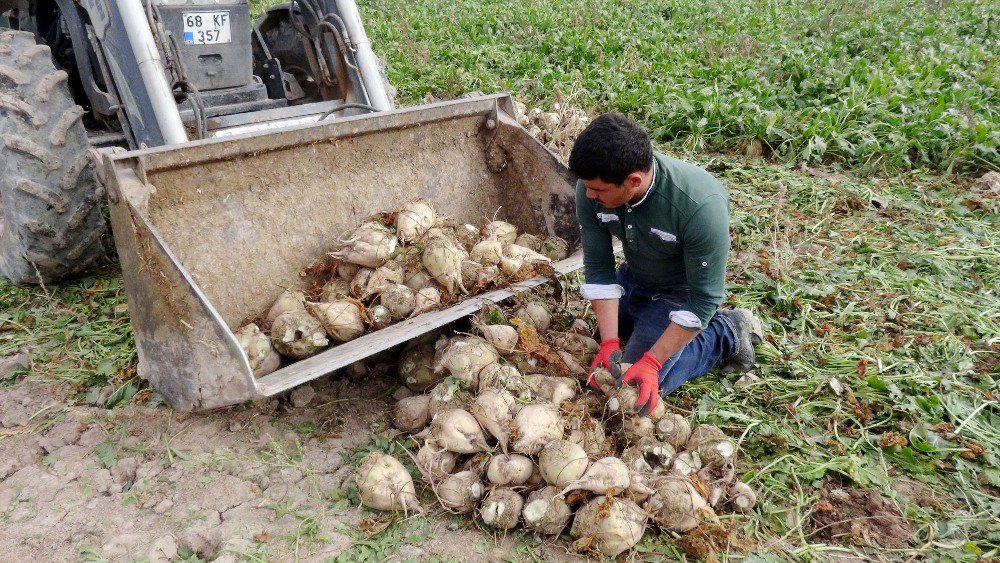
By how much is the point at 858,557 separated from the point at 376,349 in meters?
2.24

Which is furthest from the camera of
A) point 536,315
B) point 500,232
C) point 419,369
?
point 500,232

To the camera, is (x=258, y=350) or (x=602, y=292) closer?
(x=258, y=350)

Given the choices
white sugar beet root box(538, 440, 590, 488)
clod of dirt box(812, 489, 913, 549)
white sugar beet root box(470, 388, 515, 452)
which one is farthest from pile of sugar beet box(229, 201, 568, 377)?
clod of dirt box(812, 489, 913, 549)

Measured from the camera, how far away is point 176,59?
150 inches

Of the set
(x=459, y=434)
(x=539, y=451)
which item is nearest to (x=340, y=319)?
(x=459, y=434)

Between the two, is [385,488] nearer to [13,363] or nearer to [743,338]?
[743,338]

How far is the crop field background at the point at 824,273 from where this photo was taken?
3.07m

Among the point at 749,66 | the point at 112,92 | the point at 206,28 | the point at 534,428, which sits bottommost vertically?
the point at 749,66

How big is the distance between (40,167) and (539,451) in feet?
10.4

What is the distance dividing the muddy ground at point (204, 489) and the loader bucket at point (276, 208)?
0.94ft

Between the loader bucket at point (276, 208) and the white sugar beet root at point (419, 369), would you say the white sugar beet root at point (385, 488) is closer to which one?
the loader bucket at point (276, 208)

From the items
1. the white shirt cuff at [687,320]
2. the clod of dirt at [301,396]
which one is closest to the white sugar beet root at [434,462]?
the clod of dirt at [301,396]

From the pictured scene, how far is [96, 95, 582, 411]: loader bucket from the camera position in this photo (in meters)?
2.85

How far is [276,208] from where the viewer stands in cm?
371
